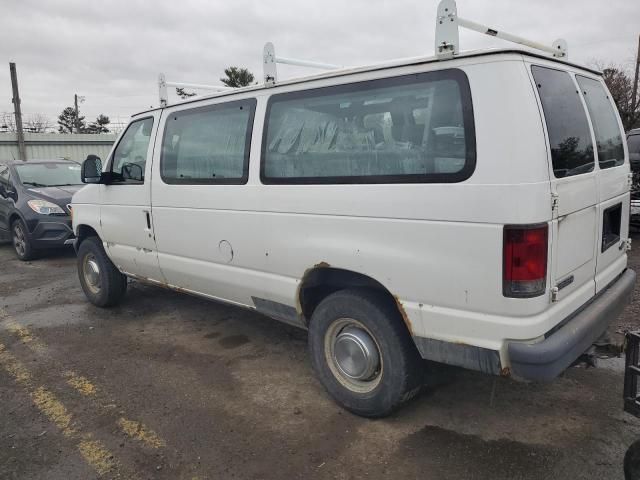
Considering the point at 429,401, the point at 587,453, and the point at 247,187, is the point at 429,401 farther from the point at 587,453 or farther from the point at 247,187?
the point at 247,187

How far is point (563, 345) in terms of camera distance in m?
2.47

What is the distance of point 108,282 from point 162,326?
0.88 metres

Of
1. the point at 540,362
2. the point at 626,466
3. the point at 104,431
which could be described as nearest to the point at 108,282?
the point at 104,431

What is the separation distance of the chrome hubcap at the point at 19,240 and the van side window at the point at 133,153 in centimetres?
442

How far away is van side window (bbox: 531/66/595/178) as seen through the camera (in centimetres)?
250

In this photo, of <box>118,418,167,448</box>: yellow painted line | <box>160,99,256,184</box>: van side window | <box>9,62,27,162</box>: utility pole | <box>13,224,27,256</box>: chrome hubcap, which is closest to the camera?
<box>118,418,167,448</box>: yellow painted line

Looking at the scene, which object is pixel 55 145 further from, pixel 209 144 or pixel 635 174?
pixel 635 174

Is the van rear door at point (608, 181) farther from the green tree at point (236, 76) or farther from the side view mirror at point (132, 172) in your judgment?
the green tree at point (236, 76)

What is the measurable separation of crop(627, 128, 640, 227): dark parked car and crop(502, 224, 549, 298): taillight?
686 centimetres

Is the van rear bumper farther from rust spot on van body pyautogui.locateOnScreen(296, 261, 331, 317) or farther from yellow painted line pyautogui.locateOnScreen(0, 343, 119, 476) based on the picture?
yellow painted line pyautogui.locateOnScreen(0, 343, 119, 476)

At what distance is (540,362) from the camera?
7.78 ft

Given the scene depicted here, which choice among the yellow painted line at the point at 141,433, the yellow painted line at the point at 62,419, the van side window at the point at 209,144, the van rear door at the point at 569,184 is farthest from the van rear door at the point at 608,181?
the yellow painted line at the point at 62,419

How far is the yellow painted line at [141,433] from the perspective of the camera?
302cm

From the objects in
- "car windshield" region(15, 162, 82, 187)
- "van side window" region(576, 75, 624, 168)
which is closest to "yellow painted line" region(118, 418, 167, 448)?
"van side window" region(576, 75, 624, 168)
